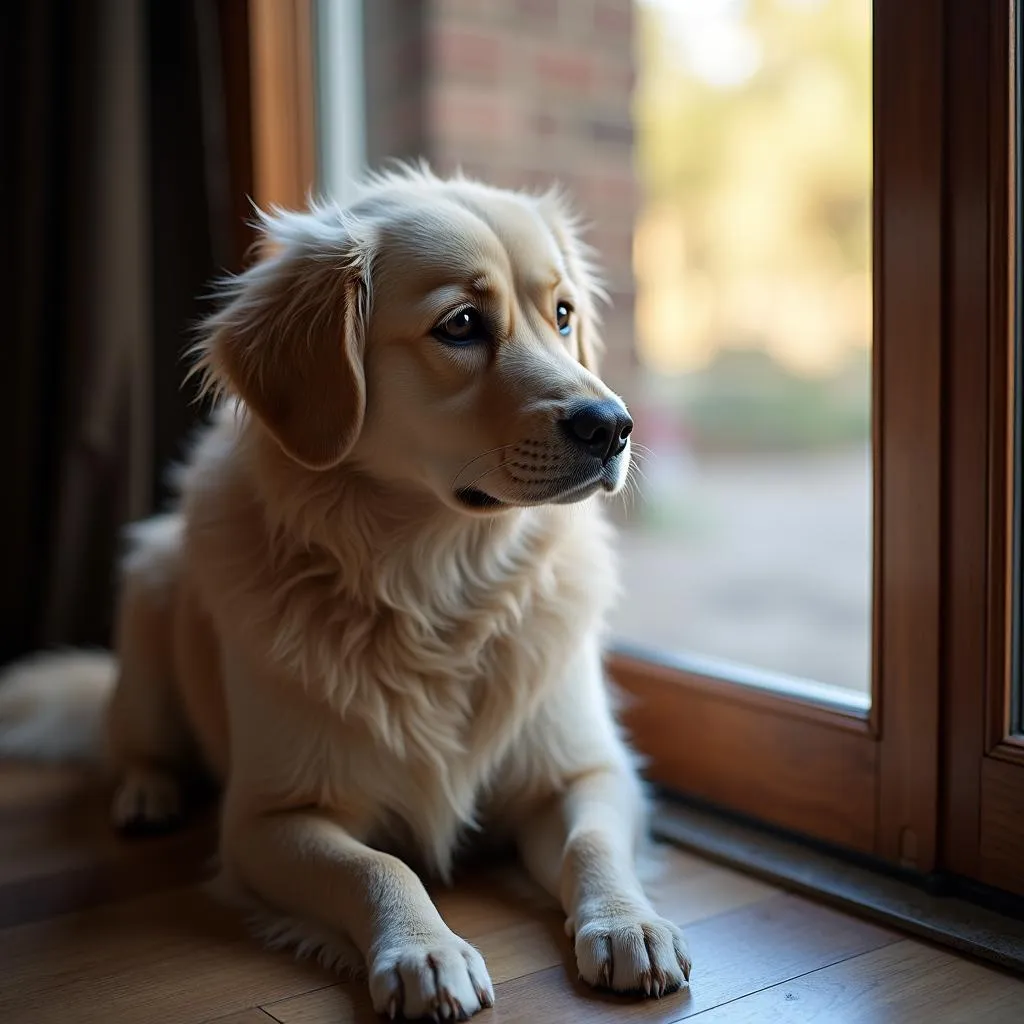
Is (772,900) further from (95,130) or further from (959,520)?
(95,130)

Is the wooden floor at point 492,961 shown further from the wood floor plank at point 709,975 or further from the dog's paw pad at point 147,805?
the dog's paw pad at point 147,805

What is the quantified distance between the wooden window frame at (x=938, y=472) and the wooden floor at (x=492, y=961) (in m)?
0.18

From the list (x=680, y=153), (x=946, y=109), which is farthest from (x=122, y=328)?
(x=680, y=153)

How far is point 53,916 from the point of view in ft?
4.88

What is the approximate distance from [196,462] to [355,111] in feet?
4.07

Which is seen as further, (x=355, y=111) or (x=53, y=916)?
(x=355, y=111)

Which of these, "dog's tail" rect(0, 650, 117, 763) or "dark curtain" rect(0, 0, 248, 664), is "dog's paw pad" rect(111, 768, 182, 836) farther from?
"dark curtain" rect(0, 0, 248, 664)

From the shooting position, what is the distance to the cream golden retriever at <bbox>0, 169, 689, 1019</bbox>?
1.36 m

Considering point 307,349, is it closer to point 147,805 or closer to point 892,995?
point 147,805

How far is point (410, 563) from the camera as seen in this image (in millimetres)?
1488

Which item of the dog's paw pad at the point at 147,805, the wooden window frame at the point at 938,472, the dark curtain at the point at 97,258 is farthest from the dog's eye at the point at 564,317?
the dark curtain at the point at 97,258

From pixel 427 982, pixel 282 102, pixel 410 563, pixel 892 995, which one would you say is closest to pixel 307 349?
pixel 410 563

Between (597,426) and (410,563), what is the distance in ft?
1.07

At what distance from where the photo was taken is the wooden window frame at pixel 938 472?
1.34m
